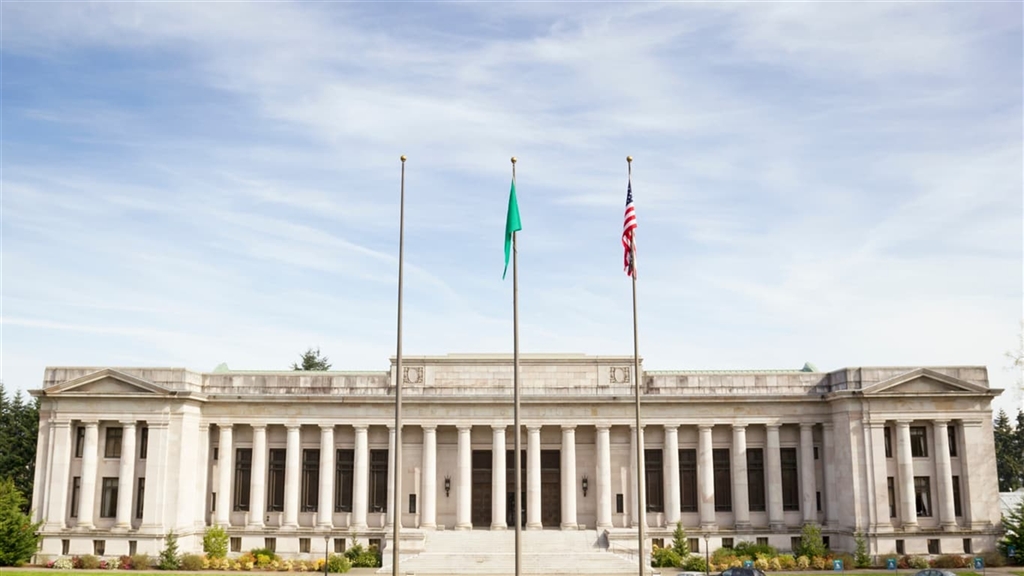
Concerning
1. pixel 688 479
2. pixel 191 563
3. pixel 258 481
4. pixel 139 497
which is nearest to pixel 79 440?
pixel 139 497

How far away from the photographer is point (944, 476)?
57.6m

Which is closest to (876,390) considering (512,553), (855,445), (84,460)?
(855,445)

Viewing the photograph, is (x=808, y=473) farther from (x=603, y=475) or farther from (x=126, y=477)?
(x=126, y=477)

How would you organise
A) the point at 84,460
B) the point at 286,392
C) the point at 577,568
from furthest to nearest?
the point at 286,392 → the point at 84,460 → the point at 577,568

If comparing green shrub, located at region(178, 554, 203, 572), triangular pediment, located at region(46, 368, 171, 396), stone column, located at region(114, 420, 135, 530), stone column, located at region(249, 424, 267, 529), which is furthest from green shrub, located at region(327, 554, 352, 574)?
triangular pediment, located at region(46, 368, 171, 396)

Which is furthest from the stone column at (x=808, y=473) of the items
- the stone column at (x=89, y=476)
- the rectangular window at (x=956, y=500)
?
the stone column at (x=89, y=476)

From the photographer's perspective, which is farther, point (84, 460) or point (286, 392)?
point (286, 392)

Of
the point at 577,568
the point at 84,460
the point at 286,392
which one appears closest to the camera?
the point at 577,568

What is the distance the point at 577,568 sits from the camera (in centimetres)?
5291

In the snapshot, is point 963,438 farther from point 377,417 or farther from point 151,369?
point 151,369

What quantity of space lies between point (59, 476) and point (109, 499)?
3.44 meters

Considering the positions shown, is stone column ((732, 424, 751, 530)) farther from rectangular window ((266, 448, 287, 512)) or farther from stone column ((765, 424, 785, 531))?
rectangular window ((266, 448, 287, 512))

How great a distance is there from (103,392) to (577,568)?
32.8 m

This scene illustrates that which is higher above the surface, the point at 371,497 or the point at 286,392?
the point at 286,392
